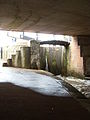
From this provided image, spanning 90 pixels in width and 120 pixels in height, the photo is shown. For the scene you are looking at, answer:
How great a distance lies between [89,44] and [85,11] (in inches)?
211

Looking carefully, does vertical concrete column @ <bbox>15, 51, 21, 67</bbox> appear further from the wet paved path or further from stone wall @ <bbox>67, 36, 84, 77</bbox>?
the wet paved path

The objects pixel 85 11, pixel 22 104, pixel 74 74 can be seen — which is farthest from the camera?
pixel 74 74

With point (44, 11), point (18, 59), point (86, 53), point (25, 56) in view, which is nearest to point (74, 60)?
point (86, 53)

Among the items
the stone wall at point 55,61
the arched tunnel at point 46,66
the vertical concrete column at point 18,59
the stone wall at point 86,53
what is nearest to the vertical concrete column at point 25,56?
the arched tunnel at point 46,66

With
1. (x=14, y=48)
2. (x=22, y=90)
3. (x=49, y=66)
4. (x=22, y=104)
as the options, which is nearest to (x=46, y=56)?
(x=49, y=66)

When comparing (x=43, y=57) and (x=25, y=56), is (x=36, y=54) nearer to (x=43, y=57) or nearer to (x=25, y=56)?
(x=25, y=56)

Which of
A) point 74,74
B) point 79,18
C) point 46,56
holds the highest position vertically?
point 79,18

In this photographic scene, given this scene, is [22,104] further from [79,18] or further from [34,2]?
[79,18]

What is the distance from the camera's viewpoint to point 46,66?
44.0ft

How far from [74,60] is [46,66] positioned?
1.89 meters

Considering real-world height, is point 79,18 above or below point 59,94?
above

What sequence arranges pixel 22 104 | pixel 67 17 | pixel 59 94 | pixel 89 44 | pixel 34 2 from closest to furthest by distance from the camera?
pixel 22 104
pixel 59 94
pixel 34 2
pixel 67 17
pixel 89 44

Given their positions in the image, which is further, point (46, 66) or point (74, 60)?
point (46, 66)

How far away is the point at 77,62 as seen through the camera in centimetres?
1182
